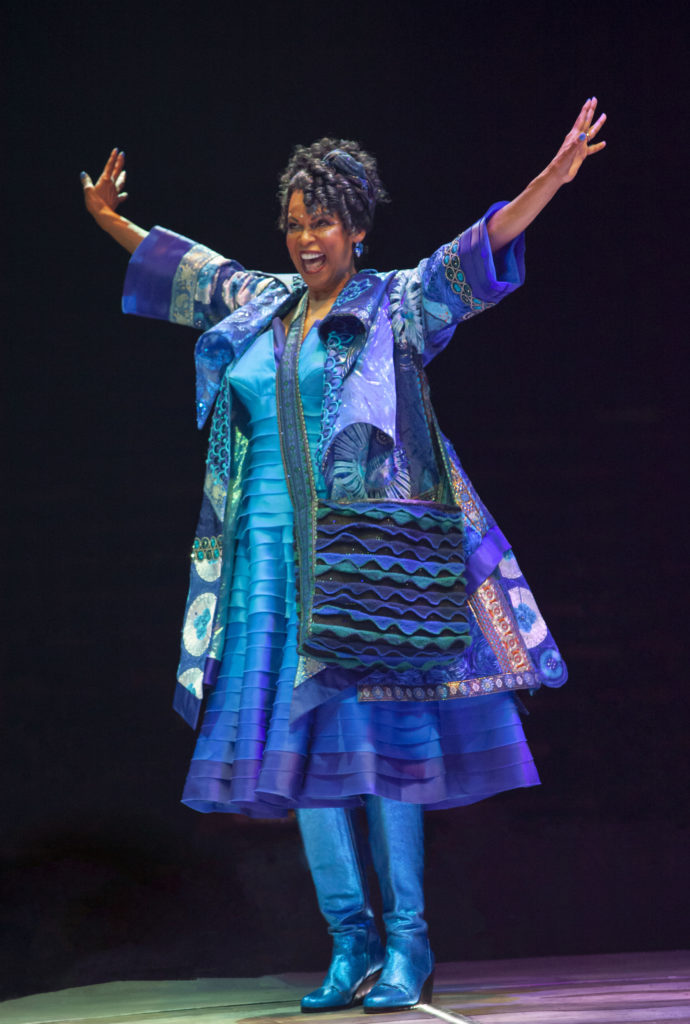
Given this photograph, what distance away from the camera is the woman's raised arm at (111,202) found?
246 cm

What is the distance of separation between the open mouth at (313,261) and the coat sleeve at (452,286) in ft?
0.43

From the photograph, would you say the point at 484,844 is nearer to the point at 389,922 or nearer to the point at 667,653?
the point at 667,653

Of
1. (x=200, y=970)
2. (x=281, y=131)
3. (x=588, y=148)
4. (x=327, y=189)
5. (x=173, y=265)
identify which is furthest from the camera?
(x=281, y=131)

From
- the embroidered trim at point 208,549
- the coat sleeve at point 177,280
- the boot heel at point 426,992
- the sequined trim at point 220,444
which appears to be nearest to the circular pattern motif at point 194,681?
the embroidered trim at point 208,549

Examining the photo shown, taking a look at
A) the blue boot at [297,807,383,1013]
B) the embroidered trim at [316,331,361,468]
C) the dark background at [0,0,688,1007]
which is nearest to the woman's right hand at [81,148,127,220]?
the dark background at [0,0,688,1007]

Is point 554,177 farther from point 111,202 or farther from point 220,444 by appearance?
point 111,202

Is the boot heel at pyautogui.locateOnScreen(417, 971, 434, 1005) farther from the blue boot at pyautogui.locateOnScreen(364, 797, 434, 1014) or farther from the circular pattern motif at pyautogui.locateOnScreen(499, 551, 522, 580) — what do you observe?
the circular pattern motif at pyautogui.locateOnScreen(499, 551, 522, 580)

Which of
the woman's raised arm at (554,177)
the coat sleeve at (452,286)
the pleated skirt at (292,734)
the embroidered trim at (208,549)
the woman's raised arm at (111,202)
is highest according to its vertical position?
the woman's raised arm at (111,202)

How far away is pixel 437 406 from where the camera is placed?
2.84m

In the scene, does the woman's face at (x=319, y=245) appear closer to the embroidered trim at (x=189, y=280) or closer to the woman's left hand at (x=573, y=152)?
the embroidered trim at (x=189, y=280)

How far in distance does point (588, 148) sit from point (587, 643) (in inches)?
47.3

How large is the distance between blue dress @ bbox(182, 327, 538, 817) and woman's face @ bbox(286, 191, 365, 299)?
102 millimetres

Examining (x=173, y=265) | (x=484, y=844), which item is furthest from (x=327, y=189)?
(x=484, y=844)

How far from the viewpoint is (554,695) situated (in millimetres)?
2775
